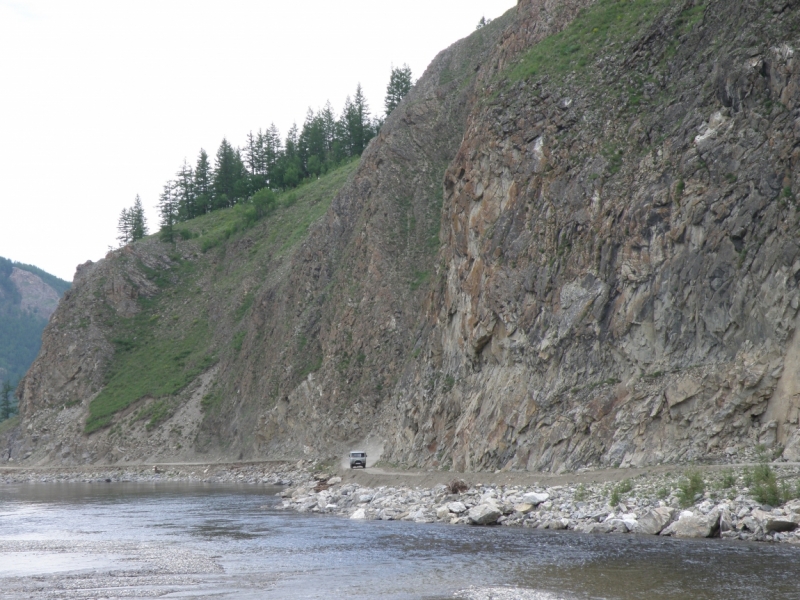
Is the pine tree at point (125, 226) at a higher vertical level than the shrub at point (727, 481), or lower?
higher

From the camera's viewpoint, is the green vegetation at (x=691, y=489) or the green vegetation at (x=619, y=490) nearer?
the green vegetation at (x=691, y=489)

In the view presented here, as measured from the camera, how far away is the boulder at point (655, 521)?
25688 millimetres

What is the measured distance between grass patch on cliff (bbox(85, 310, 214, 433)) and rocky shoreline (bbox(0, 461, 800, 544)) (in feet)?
172

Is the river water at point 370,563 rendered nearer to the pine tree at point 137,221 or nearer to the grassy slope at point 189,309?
the grassy slope at point 189,309

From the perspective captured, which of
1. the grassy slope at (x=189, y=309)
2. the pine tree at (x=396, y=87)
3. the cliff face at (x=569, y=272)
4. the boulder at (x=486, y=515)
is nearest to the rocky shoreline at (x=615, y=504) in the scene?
the boulder at (x=486, y=515)

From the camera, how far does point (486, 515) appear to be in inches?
1217

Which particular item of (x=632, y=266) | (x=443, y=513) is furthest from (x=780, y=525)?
(x=632, y=266)

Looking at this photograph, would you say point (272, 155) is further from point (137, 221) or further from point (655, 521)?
point (655, 521)

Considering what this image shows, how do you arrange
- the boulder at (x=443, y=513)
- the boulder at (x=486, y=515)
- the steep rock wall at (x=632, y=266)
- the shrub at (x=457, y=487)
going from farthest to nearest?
the shrub at (x=457, y=487) → the steep rock wall at (x=632, y=266) → the boulder at (x=443, y=513) → the boulder at (x=486, y=515)

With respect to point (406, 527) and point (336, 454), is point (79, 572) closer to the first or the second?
point (406, 527)

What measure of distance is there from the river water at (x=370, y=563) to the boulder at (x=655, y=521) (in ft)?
2.51

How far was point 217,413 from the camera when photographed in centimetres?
8475

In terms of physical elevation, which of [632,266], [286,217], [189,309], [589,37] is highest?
[286,217]

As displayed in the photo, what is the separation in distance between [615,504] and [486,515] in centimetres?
508
